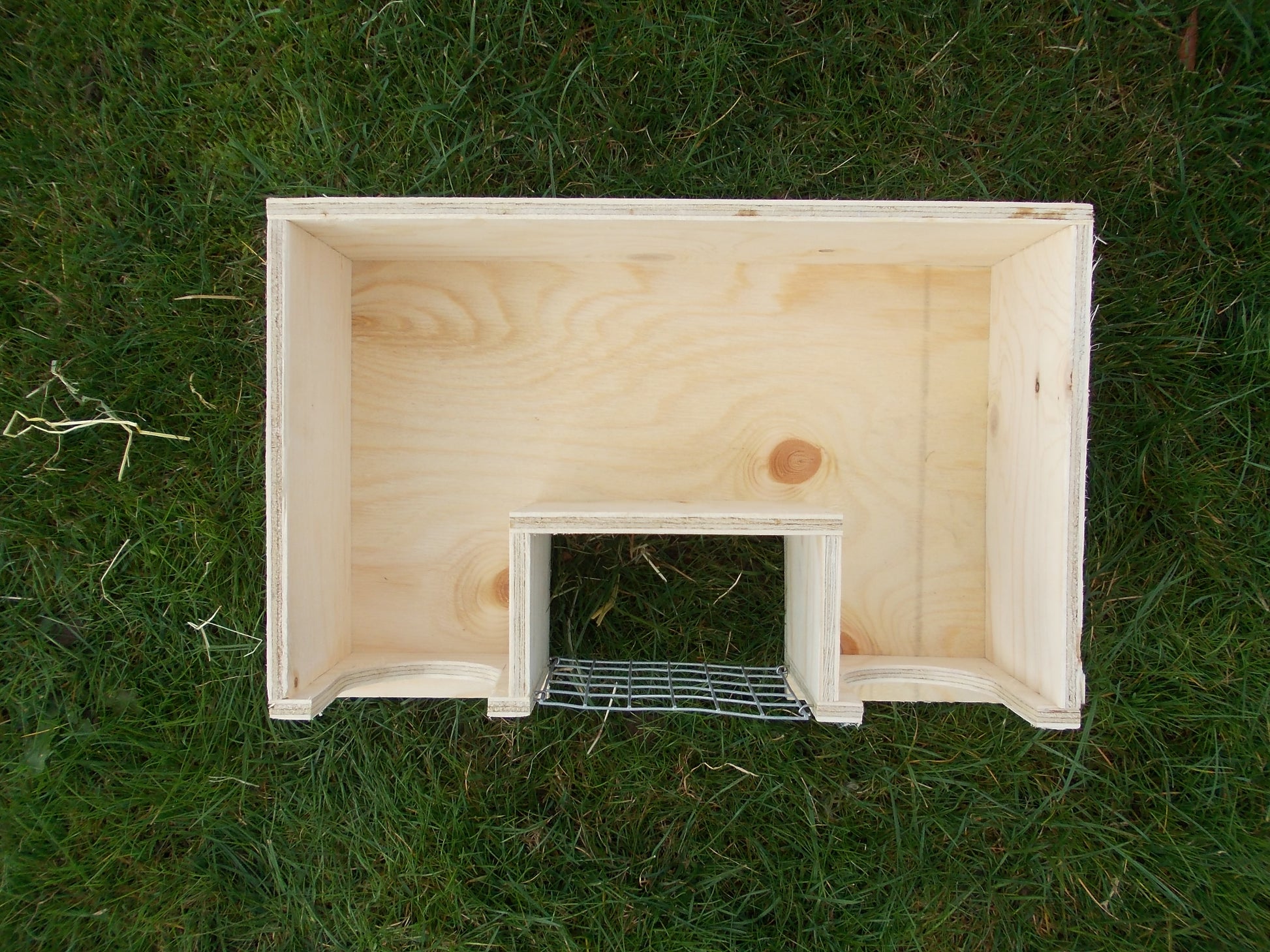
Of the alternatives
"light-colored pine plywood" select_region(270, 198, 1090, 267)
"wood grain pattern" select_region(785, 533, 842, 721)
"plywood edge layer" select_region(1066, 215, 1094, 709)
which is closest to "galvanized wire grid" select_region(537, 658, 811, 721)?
"wood grain pattern" select_region(785, 533, 842, 721)

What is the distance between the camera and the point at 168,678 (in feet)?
5.51

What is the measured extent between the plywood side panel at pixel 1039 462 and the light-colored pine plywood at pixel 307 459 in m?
1.19

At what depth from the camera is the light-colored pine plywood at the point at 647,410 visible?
132 cm

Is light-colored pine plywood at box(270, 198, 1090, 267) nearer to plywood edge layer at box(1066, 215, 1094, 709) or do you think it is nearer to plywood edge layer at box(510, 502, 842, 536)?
plywood edge layer at box(1066, 215, 1094, 709)

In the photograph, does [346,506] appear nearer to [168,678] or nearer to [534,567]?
[534,567]

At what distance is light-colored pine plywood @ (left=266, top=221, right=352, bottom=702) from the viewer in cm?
107

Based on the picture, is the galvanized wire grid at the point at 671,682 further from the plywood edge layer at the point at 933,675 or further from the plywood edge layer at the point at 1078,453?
the plywood edge layer at the point at 1078,453

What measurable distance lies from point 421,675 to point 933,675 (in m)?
0.91

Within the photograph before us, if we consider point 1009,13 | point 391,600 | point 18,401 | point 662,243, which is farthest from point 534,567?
point 1009,13

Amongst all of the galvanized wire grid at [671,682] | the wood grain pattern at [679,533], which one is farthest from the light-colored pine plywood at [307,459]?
the galvanized wire grid at [671,682]

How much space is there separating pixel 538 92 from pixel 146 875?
2.03 m

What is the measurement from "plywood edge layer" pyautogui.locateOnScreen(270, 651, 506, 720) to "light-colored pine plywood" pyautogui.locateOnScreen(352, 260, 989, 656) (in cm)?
6

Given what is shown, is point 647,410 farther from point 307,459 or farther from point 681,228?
point 307,459

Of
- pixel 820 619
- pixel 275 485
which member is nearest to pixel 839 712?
pixel 820 619
